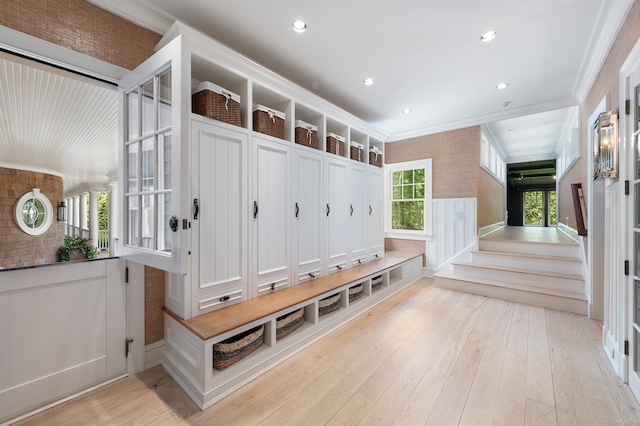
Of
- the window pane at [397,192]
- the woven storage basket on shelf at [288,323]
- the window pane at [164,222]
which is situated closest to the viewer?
the window pane at [164,222]

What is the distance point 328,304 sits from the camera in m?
2.67

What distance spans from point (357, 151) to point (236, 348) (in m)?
2.89

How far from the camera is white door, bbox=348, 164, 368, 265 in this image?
3564mm

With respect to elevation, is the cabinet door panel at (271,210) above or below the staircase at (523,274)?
above

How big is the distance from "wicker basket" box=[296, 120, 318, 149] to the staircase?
2.83 metres

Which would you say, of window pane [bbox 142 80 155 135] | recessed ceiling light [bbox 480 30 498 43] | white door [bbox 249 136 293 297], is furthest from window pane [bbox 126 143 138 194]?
recessed ceiling light [bbox 480 30 498 43]

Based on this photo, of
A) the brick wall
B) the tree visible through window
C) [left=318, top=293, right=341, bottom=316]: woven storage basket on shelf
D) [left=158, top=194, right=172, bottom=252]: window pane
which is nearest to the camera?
the brick wall

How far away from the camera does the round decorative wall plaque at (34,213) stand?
1.54 meters

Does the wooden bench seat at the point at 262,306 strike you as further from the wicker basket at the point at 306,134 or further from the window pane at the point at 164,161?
the wicker basket at the point at 306,134

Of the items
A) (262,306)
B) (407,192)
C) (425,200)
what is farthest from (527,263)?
(262,306)

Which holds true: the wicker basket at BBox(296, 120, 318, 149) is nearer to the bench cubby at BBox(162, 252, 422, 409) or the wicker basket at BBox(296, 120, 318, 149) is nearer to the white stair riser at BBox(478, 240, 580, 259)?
the bench cubby at BBox(162, 252, 422, 409)

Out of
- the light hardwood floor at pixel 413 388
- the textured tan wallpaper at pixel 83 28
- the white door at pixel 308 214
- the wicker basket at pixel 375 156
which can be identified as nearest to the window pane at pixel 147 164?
the textured tan wallpaper at pixel 83 28

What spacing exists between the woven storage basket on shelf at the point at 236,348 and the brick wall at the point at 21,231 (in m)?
1.21

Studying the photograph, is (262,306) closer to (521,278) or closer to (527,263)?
(521,278)
